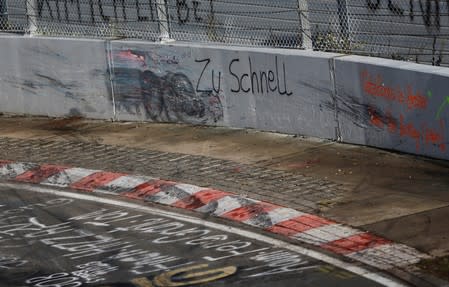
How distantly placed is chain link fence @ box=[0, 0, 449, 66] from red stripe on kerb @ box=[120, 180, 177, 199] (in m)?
2.84

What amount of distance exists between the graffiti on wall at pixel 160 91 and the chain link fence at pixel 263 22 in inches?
15.3

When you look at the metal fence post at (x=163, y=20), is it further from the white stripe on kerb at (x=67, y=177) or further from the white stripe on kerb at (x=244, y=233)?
the white stripe on kerb at (x=244, y=233)

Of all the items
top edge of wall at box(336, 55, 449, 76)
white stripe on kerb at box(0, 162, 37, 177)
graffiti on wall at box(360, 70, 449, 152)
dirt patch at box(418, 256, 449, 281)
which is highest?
top edge of wall at box(336, 55, 449, 76)

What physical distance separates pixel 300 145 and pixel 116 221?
10.5 feet

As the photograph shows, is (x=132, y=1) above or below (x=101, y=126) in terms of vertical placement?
above

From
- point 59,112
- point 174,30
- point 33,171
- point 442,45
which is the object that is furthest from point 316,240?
point 59,112

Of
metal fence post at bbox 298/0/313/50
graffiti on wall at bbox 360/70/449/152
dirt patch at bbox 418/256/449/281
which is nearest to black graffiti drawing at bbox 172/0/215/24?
metal fence post at bbox 298/0/313/50

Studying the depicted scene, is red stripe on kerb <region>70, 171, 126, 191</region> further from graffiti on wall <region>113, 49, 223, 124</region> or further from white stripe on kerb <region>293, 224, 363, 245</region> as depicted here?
white stripe on kerb <region>293, 224, 363, 245</region>

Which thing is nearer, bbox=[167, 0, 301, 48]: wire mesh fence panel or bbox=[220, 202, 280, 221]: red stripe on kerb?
bbox=[220, 202, 280, 221]: red stripe on kerb

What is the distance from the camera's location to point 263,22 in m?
15.0

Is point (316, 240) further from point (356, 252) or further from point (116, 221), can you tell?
point (116, 221)

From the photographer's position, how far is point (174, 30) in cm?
1611

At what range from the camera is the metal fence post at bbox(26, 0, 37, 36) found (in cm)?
1775

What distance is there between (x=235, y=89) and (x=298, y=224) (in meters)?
4.45
